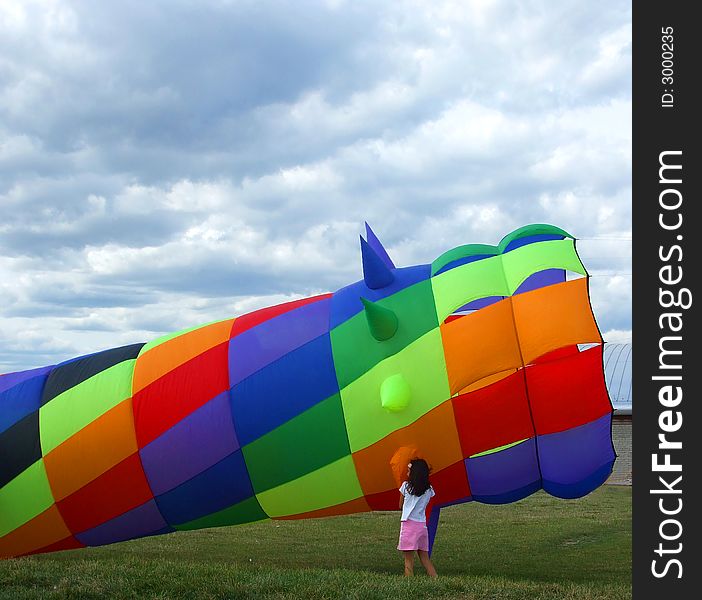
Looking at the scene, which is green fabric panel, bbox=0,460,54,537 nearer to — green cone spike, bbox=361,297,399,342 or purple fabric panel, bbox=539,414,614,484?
green cone spike, bbox=361,297,399,342

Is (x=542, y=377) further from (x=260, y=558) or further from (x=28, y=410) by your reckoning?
(x=28, y=410)

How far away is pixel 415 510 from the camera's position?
27.7ft

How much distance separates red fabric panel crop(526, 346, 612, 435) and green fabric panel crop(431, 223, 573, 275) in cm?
140

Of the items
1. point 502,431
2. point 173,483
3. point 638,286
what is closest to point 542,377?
point 502,431

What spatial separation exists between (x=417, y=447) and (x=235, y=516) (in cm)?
219

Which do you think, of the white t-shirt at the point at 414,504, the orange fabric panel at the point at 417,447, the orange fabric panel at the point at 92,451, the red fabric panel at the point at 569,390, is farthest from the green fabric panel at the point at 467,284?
the orange fabric panel at the point at 92,451

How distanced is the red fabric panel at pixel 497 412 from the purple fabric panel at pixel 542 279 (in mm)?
974

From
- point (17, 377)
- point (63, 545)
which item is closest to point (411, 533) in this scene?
point (63, 545)

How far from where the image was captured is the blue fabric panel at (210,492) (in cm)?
887

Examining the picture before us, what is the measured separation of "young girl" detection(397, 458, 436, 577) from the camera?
823 centimetres

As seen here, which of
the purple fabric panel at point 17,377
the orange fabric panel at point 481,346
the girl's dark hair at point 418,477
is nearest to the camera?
the orange fabric panel at point 481,346

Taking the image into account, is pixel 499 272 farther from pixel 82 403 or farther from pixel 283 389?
pixel 82 403

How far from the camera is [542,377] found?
321 inches

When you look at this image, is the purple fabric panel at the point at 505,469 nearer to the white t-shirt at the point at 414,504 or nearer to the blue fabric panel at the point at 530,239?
the white t-shirt at the point at 414,504
